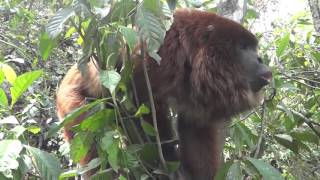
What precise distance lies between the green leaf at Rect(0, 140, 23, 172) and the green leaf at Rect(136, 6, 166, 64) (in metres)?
0.64

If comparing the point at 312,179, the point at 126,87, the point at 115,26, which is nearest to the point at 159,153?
the point at 126,87

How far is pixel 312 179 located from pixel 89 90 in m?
1.46

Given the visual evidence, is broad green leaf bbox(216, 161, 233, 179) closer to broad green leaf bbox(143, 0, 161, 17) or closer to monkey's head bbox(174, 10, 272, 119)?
monkey's head bbox(174, 10, 272, 119)

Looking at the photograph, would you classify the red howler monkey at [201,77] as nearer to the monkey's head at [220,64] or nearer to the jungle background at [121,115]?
the monkey's head at [220,64]

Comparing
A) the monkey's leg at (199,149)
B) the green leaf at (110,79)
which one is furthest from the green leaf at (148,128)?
the monkey's leg at (199,149)

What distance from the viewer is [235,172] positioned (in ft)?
6.91

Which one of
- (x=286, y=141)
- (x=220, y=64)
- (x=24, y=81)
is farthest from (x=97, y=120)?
(x=286, y=141)

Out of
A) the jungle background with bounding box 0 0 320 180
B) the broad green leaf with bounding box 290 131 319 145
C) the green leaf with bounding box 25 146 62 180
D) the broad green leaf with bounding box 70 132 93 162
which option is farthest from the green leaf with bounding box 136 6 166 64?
the broad green leaf with bounding box 290 131 319 145

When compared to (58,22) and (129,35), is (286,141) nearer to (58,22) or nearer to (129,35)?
(129,35)

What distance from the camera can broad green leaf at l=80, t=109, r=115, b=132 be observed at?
203 centimetres

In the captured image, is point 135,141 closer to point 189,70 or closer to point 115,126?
point 115,126

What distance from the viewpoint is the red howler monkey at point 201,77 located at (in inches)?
102

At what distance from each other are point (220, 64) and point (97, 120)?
3.17 ft

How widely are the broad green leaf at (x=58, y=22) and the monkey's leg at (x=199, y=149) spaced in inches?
48.8
